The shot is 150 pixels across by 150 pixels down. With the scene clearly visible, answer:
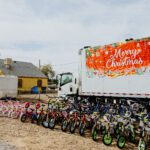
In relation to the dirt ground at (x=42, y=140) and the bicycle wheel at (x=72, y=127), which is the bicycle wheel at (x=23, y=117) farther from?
the bicycle wheel at (x=72, y=127)

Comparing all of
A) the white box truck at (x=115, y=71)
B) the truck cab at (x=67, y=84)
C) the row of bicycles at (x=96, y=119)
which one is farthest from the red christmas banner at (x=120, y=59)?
the truck cab at (x=67, y=84)

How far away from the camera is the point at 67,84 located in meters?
19.8

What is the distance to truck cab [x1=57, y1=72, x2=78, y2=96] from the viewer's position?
1891 centimetres

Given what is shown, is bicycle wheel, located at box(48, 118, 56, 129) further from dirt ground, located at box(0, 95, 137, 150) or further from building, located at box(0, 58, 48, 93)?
building, located at box(0, 58, 48, 93)

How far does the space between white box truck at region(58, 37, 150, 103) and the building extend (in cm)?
2598

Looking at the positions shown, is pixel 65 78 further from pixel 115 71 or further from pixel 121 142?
pixel 121 142

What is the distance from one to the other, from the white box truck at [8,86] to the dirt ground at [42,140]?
15945 millimetres

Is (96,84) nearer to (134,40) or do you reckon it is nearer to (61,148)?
(134,40)

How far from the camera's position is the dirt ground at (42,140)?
9336mm

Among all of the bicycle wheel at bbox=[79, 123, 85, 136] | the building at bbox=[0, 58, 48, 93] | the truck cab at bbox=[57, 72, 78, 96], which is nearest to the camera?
the bicycle wheel at bbox=[79, 123, 85, 136]

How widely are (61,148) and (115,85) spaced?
23.9 feet

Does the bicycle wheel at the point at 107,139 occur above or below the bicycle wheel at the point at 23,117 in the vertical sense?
below

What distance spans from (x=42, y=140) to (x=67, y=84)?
9829 millimetres

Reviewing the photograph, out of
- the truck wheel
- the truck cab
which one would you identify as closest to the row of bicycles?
the truck wheel
